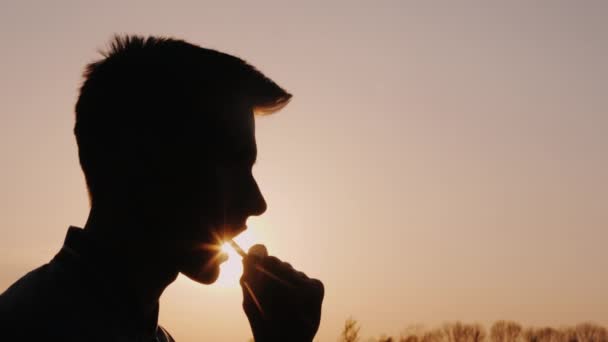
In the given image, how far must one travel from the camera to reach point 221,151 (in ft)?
11.2

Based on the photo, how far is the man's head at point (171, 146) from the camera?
3.13 metres

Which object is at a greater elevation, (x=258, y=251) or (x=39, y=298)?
(x=258, y=251)

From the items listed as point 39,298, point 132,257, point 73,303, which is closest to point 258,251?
point 132,257

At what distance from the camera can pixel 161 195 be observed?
316cm

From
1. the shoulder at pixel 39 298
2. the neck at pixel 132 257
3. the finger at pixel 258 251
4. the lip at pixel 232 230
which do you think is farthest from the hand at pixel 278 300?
the shoulder at pixel 39 298

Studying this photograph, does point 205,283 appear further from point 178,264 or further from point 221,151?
point 221,151

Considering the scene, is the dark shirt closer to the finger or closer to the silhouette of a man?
the silhouette of a man

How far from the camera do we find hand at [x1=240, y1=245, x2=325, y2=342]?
3371 mm

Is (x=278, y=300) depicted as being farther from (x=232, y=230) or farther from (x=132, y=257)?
(x=132, y=257)

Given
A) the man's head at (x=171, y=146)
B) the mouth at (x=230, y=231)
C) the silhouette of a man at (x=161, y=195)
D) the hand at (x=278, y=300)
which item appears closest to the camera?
the silhouette of a man at (x=161, y=195)

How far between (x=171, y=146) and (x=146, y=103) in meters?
0.26

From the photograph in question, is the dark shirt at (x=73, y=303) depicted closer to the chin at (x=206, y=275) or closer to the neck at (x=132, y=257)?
the neck at (x=132, y=257)

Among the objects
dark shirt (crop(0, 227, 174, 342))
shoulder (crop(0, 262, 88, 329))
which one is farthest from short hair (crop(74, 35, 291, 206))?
shoulder (crop(0, 262, 88, 329))

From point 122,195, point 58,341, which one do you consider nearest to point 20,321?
point 58,341
